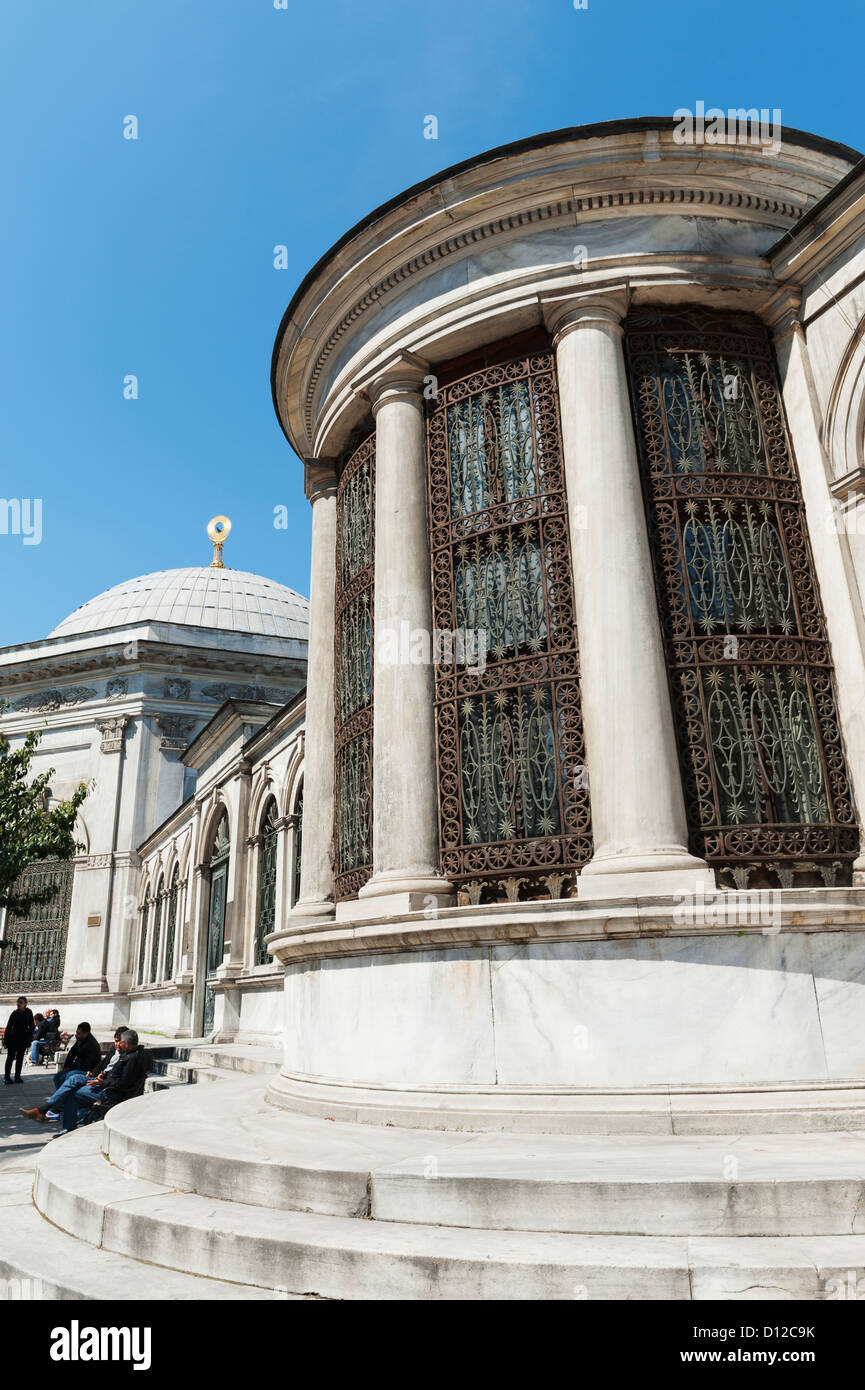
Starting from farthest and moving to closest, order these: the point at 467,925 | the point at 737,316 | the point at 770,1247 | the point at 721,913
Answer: the point at 737,316 < the point at 467,925 < the point at 721,913 < the point at 770,1247

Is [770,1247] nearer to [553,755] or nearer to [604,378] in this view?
[553,755]

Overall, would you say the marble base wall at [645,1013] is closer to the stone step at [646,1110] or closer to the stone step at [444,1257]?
the stone step at [646,1110]

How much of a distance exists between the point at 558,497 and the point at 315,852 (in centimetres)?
441

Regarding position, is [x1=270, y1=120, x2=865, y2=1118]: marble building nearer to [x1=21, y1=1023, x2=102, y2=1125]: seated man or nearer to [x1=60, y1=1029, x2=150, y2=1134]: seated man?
[x1=60, y1=1029, x2=150, y2=1134]: seated man

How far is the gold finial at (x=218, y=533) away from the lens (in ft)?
170

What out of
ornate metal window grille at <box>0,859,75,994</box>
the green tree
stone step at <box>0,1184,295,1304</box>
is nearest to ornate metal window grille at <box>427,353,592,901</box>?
stone step at <box>0,1184,295,1304</box>

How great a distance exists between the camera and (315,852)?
9.54 meters

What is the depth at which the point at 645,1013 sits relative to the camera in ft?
19.0

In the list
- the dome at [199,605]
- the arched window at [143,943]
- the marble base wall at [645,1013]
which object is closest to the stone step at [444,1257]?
the marble base wall at [645,1013]

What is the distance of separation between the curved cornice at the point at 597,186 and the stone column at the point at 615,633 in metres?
0.93

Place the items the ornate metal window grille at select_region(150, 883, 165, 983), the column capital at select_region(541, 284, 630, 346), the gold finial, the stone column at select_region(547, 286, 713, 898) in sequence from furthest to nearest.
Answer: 1. the gold finial
2. the ornate metal window grille at select_region(150, 883, 165, 983)
3. the column capital at select_region(541, 284, 630, 346)
4. the stone column at select_region(547, 286, 713, 898)

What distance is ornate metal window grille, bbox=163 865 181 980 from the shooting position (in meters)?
27.8

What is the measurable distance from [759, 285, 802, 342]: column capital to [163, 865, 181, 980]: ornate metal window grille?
23.5m
